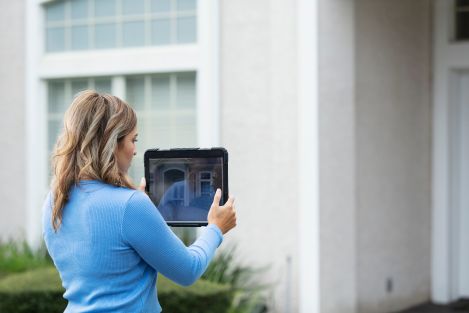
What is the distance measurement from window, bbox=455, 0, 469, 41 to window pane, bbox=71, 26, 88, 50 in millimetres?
3965

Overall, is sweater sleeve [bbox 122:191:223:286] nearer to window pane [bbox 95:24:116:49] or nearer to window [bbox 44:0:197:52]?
window [bbox 44:0:197:52]

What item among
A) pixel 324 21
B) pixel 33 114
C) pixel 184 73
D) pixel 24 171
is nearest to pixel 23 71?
pixel 33 114

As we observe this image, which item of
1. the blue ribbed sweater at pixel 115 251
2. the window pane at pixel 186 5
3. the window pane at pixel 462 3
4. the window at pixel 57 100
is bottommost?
the blue ribbed sweater at pixel 115 251

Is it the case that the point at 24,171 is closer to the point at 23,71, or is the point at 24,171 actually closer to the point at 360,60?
the point at 23,71

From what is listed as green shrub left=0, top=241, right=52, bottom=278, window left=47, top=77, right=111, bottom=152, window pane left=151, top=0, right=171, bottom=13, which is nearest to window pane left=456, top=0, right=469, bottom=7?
window pane left=151, top=0, right=171, bottom=13

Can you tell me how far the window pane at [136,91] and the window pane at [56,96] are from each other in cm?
89

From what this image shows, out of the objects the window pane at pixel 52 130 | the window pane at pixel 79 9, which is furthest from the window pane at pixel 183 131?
the window pane at pixel 79 9

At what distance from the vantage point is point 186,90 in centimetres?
927

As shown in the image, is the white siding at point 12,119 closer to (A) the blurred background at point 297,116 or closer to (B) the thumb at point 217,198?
(A) the blurred background at point 297,116

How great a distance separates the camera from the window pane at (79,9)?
9.77m

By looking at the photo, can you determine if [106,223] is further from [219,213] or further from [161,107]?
[161,107]

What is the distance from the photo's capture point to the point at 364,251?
28.8ft

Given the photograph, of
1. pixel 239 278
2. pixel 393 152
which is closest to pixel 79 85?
pixel 239 278

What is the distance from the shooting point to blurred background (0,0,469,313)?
8289mm
